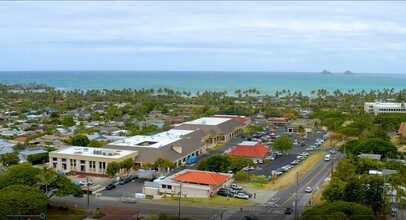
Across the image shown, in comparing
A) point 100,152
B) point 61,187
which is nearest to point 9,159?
point 100,152

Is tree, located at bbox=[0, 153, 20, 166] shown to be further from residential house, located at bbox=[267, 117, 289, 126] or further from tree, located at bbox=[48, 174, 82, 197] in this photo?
residential house, located at bbox=[267, 117, 289, 126]

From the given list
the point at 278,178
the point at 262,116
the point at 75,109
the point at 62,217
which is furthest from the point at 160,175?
the point at 75,109

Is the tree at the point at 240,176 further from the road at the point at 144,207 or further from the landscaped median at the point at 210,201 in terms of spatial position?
the road at the point at 144,207

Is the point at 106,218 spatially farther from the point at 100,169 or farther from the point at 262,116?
the point at 262,116

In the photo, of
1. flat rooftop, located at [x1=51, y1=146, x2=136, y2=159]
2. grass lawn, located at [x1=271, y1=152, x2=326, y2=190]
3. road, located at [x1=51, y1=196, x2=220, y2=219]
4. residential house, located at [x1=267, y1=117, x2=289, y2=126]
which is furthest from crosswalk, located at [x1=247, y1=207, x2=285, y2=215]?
residential house, located at [x1=267, y1=117, x2=289, y2=126]

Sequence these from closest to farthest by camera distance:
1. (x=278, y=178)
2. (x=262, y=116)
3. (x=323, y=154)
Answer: (x=278, y=178), (x=323, y=154), (x=262, y=116)

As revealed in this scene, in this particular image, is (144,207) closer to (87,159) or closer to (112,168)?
(112,168)

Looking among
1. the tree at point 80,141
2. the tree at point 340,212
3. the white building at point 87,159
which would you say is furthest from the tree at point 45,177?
the tree at point 80,141
